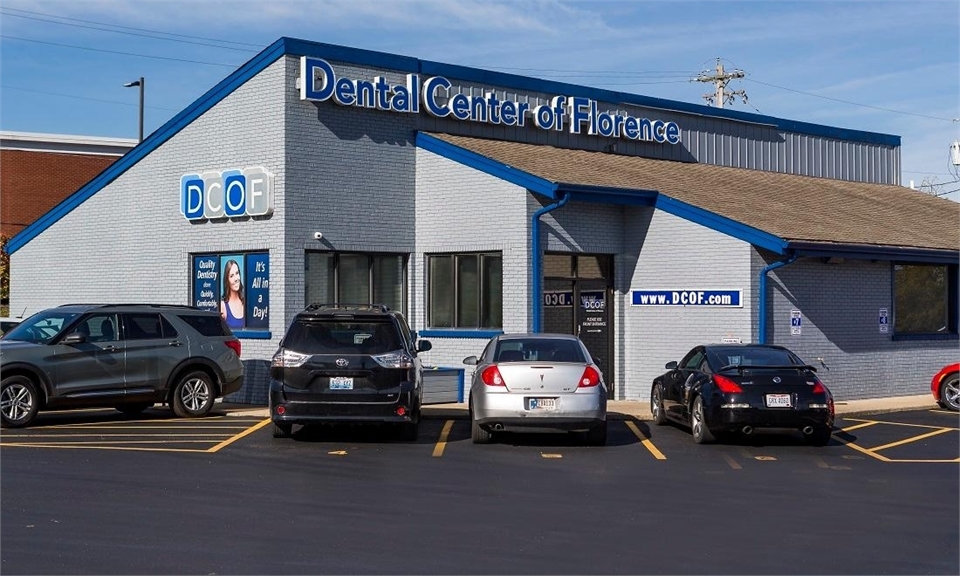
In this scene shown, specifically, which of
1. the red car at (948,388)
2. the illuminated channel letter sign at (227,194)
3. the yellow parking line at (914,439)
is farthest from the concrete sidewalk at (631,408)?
the illuminated channel letter sign at (227,194)

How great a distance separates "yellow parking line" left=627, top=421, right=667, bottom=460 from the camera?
1539 centimetres

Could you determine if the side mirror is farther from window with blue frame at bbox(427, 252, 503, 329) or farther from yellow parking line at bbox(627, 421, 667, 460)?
yellow parking line at bbox(627, 421, 667, 460)

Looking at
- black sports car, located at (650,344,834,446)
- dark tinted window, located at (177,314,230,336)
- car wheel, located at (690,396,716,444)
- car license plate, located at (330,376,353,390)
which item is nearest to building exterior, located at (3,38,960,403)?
dark tinted window, located at (177,314,230,336)

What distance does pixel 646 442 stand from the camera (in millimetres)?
16828

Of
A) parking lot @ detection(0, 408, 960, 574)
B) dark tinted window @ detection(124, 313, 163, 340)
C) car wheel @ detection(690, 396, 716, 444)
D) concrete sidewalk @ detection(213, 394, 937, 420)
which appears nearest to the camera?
parking lot @ detection(0, 408, 960, 574)

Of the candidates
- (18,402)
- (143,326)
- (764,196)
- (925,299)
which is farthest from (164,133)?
(925,299)

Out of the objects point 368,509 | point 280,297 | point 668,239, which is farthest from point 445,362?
point 368,509

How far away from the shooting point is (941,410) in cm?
2233

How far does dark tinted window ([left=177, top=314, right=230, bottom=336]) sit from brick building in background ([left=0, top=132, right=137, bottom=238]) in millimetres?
25137

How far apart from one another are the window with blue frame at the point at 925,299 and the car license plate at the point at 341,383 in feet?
45.9

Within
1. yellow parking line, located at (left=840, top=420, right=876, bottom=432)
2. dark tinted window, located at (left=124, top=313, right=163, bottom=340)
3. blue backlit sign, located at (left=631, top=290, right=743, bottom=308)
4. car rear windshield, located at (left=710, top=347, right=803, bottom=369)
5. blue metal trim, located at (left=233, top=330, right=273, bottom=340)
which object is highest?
blue backlit sign, located at (left=631, top=290, right=743, bottom=308)

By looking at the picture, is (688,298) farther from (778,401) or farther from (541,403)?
(541,403)

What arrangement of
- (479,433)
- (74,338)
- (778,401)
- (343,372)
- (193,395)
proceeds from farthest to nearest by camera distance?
(193,395) → (74,338) → (479,433) → (778,401) → (343,372)

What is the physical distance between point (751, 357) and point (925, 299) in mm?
10792
